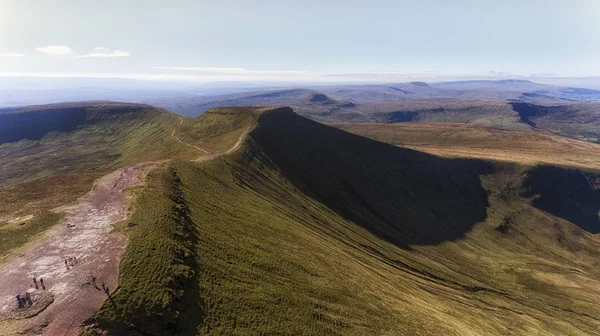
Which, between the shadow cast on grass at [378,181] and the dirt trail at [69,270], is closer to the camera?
the dirt trail at [69,270]

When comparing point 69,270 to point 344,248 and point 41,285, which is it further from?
point 344,248

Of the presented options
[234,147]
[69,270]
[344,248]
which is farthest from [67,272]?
[234,147]

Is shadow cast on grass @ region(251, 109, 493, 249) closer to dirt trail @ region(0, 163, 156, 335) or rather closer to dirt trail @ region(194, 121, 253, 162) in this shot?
dirt trail @ region(194, 121, 253, 162)

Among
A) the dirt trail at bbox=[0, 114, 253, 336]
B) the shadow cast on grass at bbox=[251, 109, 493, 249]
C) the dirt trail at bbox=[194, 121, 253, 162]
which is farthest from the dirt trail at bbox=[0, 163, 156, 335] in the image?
the shadow cast on grass at bbox=[251, 109, 493, 249]

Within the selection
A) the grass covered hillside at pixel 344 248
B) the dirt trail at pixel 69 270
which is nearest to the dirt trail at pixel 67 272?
the dirt trail at pixel 69 270

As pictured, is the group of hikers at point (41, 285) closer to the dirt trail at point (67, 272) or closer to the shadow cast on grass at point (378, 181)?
the dirt trail at point (67, 272)

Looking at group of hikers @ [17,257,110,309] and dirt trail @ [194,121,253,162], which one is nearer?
group of hikers @ [17,257,110,309]
